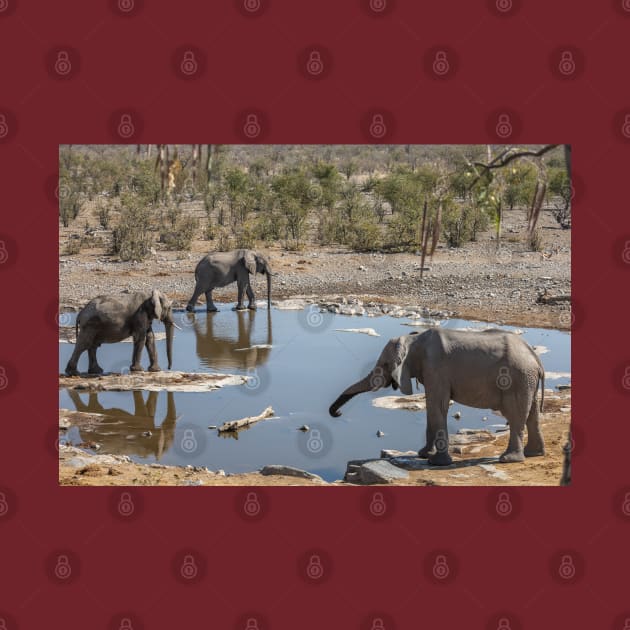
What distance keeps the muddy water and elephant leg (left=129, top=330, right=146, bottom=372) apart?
470 mm

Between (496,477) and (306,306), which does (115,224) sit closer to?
(306,306)

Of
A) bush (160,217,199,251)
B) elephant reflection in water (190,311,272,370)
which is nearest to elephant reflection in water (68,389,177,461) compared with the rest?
elephant reflection in water (190,311,272,370)

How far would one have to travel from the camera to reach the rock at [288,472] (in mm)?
12227

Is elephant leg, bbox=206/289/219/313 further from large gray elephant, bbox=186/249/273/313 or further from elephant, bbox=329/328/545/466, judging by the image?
elephant, bbox=329/328/545/466

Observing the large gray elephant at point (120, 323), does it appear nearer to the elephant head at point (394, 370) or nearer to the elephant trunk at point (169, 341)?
the elephant trunk at point (169, 341)

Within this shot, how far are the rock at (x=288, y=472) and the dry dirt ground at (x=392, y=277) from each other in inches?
472

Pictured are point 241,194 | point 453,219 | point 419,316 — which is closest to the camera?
point 419,316

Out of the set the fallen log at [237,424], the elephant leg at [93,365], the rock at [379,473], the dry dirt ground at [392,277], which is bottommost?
the rock at [379,473]

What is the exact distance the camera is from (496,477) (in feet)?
39.3

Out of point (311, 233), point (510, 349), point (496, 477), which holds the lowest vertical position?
point (496, 477)

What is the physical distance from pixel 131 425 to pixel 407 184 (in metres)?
24.4

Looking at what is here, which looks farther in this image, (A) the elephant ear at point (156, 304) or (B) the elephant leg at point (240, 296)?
(B) the elephant leg at point (240, 296)

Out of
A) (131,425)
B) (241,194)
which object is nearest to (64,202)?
(241,194)

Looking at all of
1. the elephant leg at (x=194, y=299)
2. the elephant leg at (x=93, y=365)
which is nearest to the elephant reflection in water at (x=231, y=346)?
the elephant leg at (x=194, y=299)
